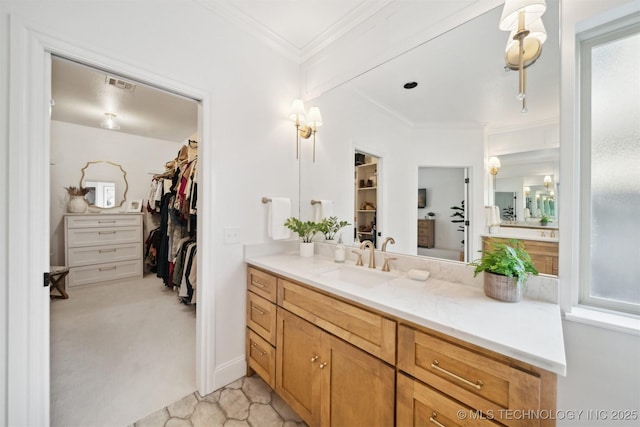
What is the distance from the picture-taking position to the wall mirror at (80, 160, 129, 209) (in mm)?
4055

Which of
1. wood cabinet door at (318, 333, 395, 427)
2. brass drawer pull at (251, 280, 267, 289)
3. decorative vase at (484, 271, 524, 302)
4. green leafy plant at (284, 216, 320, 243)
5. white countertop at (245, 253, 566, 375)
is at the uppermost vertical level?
green leafy plant at (284, 216, 320, 243)

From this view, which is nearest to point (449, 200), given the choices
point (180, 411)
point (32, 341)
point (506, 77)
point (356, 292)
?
point (506, 77)

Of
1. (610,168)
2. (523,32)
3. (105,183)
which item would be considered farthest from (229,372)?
(105,183)

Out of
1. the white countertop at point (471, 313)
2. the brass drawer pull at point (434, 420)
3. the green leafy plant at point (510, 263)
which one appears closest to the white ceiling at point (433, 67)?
the green leafy plant at point (510, 263)

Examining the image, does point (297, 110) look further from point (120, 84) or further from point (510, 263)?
point (120, 84)

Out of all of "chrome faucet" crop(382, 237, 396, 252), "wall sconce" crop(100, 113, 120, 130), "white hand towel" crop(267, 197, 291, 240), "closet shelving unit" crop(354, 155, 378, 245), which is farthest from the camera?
"wall sconce" crop(100, 113, 120, 130)

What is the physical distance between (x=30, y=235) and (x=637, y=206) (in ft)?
8.63

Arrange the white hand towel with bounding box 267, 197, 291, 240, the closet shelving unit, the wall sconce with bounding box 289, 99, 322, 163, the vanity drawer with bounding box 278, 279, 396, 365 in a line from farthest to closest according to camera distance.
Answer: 1. the wall sconce with bounding box 289, 99, 322, 163
2. the white hand towel with bounding box 267, 197, 291, 240
3. the closet shelving unit
4. the vanity drawer with bounding box 278, 279, 396, 365

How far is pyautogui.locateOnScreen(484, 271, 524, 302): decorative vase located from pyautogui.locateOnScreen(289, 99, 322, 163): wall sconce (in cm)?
160

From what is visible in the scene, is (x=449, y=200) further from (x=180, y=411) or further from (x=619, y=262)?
(x=180, y=411)

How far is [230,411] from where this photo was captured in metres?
1.53

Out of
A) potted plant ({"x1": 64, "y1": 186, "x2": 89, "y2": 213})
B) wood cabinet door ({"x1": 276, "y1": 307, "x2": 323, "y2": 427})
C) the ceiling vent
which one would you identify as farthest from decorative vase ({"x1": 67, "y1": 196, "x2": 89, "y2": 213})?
wood cabinet door ({"x1": 276, "y1": 307, "x2": 323, "y2": 427})

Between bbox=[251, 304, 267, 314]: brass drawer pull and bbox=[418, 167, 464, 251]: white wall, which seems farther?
bbox=[251, 304, 267, 314]: brass drawer pull

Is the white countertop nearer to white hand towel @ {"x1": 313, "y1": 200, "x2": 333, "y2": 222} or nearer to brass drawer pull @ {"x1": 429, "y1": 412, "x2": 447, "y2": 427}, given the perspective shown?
brass drawer pull @ {"x1": 429, "y1": 412, "x2": 447, "y2": 427}
